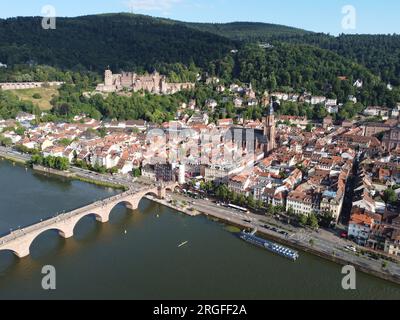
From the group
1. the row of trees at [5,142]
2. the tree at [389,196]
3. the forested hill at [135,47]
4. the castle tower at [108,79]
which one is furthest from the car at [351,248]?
the castle tower at [108,79]

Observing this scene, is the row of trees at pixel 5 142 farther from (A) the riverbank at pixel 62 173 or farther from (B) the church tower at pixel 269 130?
(B) the church tower at pixel 269 130

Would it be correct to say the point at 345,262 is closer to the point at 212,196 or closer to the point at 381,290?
the point at 381,290

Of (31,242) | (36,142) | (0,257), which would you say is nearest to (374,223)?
(31,242)

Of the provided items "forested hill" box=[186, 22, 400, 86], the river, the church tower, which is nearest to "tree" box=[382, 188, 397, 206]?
the river

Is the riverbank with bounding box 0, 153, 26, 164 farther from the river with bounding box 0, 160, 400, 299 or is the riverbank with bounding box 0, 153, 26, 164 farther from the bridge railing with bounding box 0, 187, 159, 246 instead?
the bridge railing with bounding box 0, 187, 159, 246

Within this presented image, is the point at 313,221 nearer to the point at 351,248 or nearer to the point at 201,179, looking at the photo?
the point at 351,248
